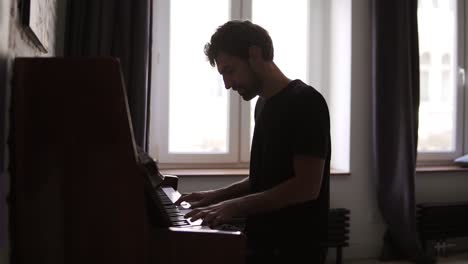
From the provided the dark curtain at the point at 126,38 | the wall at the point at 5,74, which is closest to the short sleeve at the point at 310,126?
the wall at the point at 5,74

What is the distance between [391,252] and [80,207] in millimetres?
2663

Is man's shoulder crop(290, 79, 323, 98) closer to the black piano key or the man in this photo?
the man

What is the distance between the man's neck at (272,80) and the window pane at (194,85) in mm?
1769

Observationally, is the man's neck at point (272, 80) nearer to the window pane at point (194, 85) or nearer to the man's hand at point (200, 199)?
the man's hand at point (200, 199)

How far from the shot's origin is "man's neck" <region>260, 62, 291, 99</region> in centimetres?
143

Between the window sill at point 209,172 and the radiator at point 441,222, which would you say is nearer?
the window sill at point 209,172

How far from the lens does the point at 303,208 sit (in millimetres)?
1369

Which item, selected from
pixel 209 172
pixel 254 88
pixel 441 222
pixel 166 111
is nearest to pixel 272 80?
pixel 254 88

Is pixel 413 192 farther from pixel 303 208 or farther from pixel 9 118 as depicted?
pixel 9 118

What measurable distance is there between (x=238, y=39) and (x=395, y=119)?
209 cm

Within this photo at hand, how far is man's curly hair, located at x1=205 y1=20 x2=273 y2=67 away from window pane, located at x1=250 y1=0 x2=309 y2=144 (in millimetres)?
1929

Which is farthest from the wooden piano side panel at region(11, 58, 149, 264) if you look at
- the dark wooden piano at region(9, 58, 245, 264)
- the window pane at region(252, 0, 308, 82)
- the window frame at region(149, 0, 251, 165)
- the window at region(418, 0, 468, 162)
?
the window at region(418, 0, 468, 162)

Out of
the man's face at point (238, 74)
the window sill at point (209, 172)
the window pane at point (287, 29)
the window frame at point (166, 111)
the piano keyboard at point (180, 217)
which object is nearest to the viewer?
the piano keyboard at point (180, 217)

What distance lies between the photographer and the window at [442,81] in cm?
363
